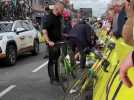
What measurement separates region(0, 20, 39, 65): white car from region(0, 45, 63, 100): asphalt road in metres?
0.44

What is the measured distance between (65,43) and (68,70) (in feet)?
2.75

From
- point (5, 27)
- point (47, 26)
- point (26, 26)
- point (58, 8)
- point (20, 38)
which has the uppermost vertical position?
point (58, 8)

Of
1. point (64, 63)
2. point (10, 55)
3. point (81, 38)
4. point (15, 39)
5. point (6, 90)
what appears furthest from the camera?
point (15, 39)

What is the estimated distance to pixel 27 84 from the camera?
424 inches

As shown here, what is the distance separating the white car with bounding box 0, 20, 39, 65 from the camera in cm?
1486

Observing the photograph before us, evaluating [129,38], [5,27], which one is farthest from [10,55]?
[129,38]

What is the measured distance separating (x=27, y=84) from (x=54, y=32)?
1.51 metres

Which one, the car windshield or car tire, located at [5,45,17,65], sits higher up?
the car windshield

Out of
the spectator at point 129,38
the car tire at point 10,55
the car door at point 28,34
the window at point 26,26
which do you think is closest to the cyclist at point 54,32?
the car tire at point 10,55

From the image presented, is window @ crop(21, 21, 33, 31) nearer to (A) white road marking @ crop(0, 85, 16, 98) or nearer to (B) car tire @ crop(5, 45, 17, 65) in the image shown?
(B) car tire @ crop(5, 45, 17, 65)

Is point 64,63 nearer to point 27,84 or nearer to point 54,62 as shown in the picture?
point 54,62

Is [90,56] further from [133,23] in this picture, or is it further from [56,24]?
[133,23]

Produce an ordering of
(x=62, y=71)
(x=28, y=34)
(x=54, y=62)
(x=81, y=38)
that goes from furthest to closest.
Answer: (x=28, y=34)
(x=54, y=62)
(x=81, y=38)
(x=62, y=71)

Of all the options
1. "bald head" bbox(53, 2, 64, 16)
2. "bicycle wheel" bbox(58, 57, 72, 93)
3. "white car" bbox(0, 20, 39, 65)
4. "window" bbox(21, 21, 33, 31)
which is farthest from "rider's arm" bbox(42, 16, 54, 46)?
"window" bbox(21, 21, 33, 31)
